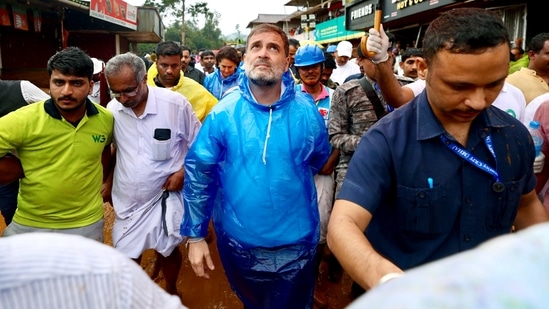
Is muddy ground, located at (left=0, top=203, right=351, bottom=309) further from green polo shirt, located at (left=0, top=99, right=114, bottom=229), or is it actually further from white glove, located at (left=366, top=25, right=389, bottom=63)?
white glove, located at (left=366, top=25, right=389, bottom=63)

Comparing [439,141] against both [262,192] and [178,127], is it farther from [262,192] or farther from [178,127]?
[178,127]

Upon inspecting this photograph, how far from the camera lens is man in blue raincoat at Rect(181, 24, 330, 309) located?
232cm

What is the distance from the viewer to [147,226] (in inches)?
119

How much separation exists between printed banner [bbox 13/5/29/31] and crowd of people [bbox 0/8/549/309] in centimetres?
1050

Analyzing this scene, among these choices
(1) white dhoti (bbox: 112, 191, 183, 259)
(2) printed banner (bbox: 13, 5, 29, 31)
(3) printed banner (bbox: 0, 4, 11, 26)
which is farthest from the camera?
(2) printed banner (bbox: 13, 5, 29, 31)

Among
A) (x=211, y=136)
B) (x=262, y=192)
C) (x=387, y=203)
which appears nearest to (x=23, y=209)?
(x=211, y=136)

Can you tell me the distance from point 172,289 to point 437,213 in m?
2.55

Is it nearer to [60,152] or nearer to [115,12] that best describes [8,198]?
[60,152]

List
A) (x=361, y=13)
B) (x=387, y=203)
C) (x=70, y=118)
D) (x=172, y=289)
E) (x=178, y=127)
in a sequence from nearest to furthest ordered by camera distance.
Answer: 1. (x=387, y=203)
2. (x=70, y=118)
3. (x=178, y=127)
4. (x=172, y=289)
5. (x=361, y=13)

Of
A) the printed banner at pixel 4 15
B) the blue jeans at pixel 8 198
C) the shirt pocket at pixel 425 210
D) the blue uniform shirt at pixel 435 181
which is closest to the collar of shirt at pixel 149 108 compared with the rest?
the blue jeans at pixel 8 198

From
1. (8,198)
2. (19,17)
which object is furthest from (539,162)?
(19,17)

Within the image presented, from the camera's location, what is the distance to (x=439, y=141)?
1.46 m

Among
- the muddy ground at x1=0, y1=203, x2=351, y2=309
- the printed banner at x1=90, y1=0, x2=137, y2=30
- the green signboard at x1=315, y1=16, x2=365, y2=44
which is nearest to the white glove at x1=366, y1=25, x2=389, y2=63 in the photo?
the muddy ground at x1=0, y1=203, x2=351, y2=309

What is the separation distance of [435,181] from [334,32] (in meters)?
22.9
